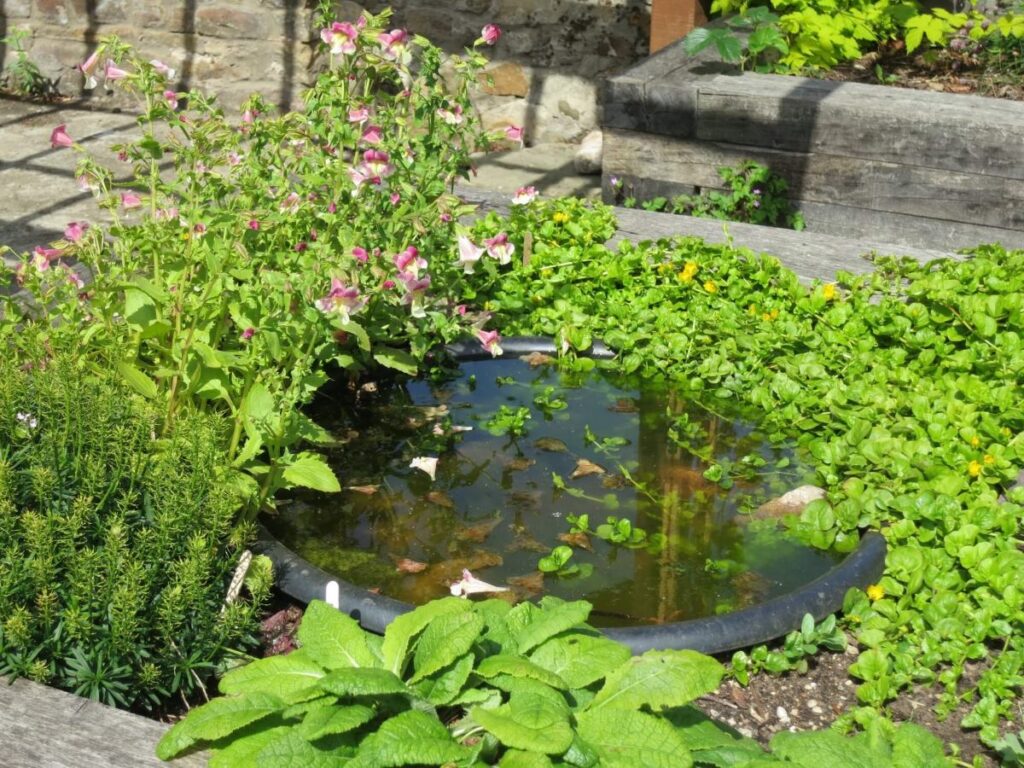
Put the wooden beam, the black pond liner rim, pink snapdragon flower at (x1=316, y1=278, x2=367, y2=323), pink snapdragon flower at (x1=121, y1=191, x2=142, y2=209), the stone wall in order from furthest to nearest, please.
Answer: the stone wall → the wooden beam → pink snapdragon flower at (x1=121, y1=191, x2=142, y2=209) → pink snapdragon flower at (x1=316, y1=278, x2=367, y2=323) → the black pond liner rim

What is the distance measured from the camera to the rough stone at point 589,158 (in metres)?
6.24

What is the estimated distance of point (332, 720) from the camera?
1761mm

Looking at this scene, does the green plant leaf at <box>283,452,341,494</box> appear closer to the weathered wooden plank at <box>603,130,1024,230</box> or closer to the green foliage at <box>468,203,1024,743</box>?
the green foliage at <box>468,203,1024,743</box>

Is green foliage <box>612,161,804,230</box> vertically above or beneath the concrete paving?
above

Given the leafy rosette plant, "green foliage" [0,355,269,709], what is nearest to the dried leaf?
the leafy rosette plant

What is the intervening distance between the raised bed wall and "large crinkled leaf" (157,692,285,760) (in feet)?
11.7

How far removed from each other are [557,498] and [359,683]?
1.54m

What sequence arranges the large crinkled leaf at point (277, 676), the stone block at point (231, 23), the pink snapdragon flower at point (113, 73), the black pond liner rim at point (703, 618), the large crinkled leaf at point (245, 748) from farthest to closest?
1. the stone block at point (231, 23)
2. the pink snapdragon flower at point (113, 73)
3. the black pond liner rim at point (703, 618)
4. the large crinkled leaf at point (277, 676)
5. the large crinkled leaf at point (245, 748)

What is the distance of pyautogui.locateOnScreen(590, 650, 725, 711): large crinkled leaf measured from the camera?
1915 millimetres

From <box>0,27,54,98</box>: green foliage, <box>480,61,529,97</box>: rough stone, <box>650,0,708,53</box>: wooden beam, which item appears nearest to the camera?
<box>650,0,708,53</box>: wooden beam

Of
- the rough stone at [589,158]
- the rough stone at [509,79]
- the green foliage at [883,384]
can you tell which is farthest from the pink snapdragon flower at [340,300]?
the rough stone at [509,79]

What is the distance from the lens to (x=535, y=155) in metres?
6.60

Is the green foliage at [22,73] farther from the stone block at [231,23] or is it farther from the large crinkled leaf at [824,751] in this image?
the large crinkled leaf at [824,751]

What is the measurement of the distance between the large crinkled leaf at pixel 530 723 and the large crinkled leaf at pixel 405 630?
16 centimetres
